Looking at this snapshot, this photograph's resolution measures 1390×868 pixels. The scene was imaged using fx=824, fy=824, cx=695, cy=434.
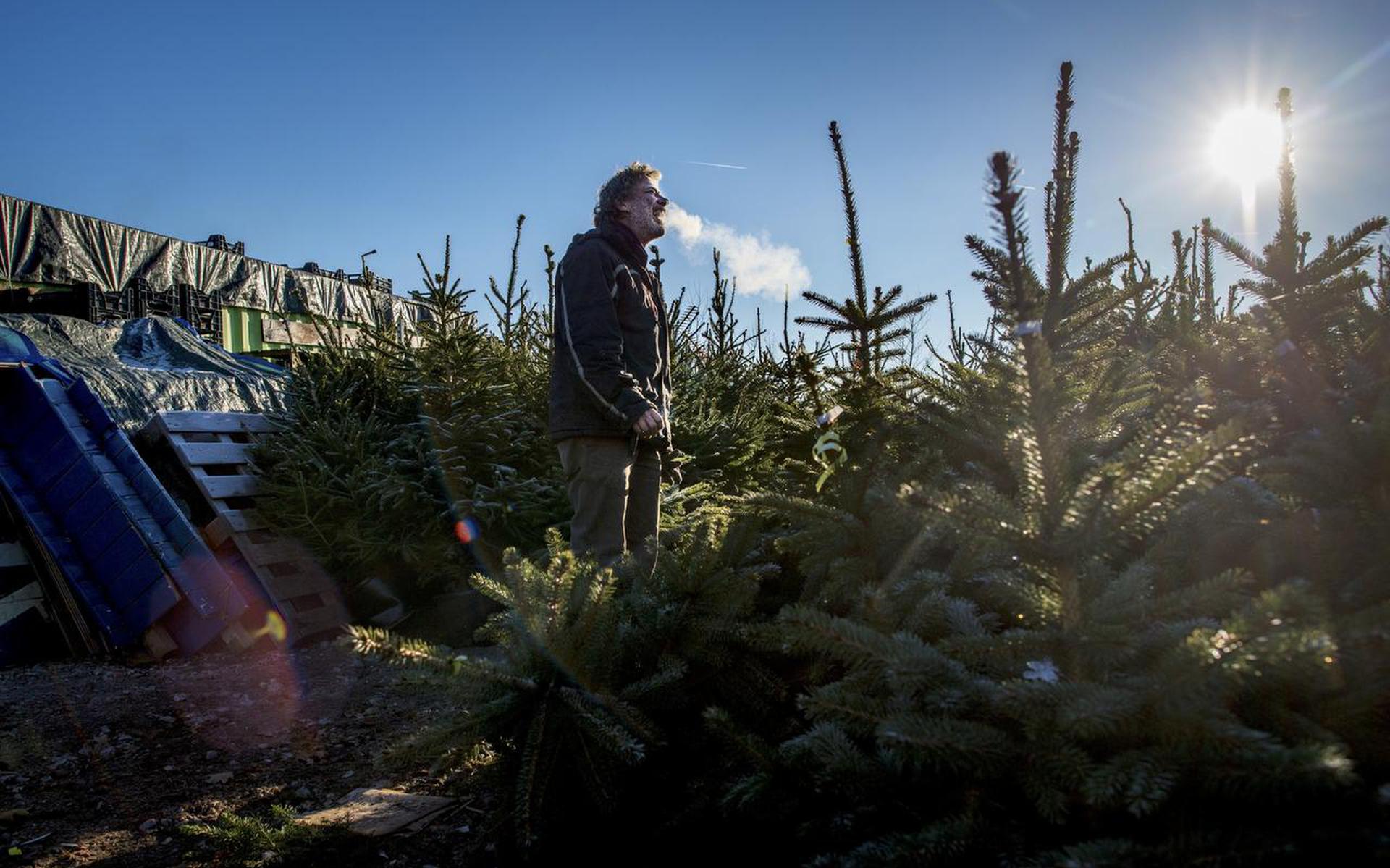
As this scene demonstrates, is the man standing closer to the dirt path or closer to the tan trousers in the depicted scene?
the tan trousers

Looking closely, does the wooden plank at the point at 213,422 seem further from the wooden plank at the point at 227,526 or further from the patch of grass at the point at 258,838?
the patch of grass at the point at 258,838

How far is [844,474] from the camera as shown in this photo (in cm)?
200

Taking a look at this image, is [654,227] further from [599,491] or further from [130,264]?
[130,264]

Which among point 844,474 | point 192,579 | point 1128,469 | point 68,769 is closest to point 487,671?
point 844,474

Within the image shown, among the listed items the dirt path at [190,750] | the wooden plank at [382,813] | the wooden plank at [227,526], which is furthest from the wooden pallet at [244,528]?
the wooden plank at [382,813]

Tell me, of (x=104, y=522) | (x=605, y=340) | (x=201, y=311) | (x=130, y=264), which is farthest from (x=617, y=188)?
(x=130, y=264)

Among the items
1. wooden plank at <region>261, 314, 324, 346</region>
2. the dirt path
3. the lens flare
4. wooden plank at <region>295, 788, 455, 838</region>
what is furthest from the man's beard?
wooden plank at <region>261, 314, 324, 346</region>

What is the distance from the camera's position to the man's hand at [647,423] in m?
3.74

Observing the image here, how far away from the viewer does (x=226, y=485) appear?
5.14 meters

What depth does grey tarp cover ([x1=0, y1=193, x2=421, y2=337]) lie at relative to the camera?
45.5 ft

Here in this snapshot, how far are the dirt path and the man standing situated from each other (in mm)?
1236

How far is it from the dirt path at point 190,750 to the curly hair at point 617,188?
2461mm

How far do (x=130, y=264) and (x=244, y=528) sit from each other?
13.9 metres

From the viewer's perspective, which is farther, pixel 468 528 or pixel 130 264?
pixel 130 264
